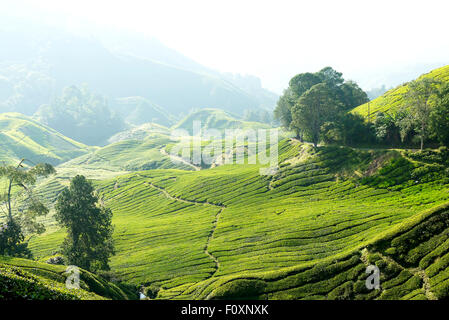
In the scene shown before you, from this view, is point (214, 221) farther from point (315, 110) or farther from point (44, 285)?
point (44, 285)

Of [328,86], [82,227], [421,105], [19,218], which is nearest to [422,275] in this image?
[421,105]

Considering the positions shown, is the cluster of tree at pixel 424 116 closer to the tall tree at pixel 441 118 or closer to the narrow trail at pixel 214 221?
the tall tree at pixel 441 118

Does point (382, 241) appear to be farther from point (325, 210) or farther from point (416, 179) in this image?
point (416, 179)

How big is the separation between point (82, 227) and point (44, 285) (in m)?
29.7

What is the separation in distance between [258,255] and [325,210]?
17.5 meters

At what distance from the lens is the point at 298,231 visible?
59.1m

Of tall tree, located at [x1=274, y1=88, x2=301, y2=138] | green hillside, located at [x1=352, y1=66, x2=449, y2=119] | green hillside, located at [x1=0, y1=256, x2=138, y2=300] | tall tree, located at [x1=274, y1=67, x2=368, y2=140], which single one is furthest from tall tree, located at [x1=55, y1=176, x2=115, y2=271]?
tall tree, located at [x1=274, y1=88, x2=301, y2=138]

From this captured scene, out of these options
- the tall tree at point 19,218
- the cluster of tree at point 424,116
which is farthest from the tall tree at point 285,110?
the tall tree at point 19,218

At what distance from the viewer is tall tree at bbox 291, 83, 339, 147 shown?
9051cm

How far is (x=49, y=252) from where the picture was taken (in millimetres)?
80812

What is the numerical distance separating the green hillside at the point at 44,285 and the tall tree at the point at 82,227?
427 inches

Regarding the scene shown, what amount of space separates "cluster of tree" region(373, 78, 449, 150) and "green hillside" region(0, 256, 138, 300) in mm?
64993

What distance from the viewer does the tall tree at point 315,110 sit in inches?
3563
